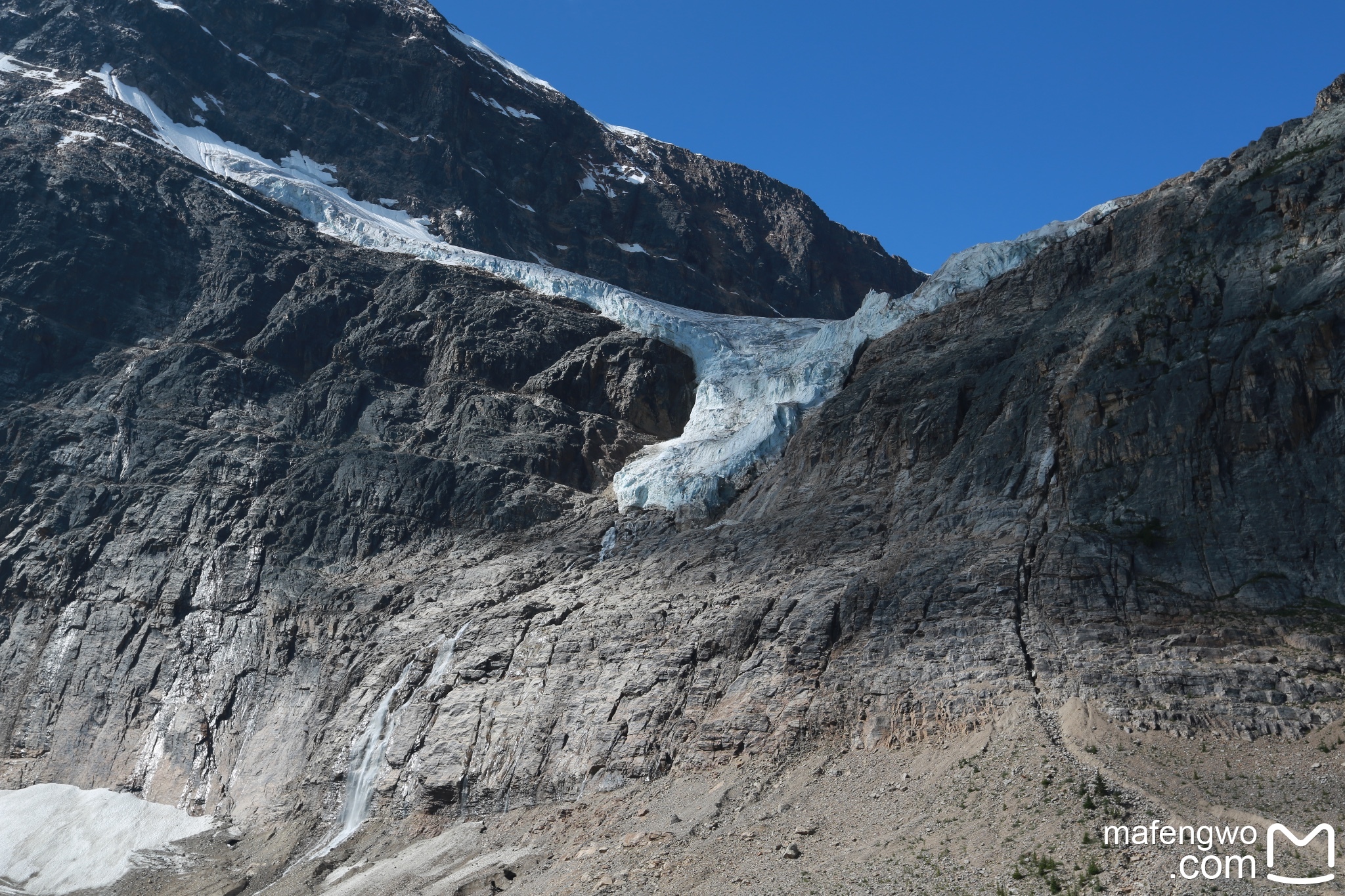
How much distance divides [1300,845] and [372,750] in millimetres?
33839

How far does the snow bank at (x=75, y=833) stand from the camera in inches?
1868

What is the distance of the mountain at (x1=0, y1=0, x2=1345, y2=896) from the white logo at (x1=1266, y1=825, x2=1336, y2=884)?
0.80 m

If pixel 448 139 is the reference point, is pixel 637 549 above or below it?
below

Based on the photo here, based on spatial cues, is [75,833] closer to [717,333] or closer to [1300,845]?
[717,333]

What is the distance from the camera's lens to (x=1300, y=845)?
83.8 feet

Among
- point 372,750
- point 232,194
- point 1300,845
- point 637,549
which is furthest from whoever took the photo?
point 232,194

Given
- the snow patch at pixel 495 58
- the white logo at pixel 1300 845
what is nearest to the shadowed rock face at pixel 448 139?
the snow patch at pixel 495 58

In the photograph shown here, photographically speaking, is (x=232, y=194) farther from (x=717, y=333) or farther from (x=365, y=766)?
(x=365, y=766)

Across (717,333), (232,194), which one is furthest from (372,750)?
(232,194)

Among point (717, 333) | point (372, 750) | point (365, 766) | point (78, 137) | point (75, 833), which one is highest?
point (78, 137)

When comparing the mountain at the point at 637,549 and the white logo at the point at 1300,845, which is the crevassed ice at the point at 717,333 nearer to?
the mountain at the point at 637,549

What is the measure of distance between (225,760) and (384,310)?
1341 inches

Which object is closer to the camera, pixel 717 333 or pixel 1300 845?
pixel 1300 845

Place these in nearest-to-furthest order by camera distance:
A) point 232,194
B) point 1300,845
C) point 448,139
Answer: point 1300,845 < point 232,194 < point 448,139
